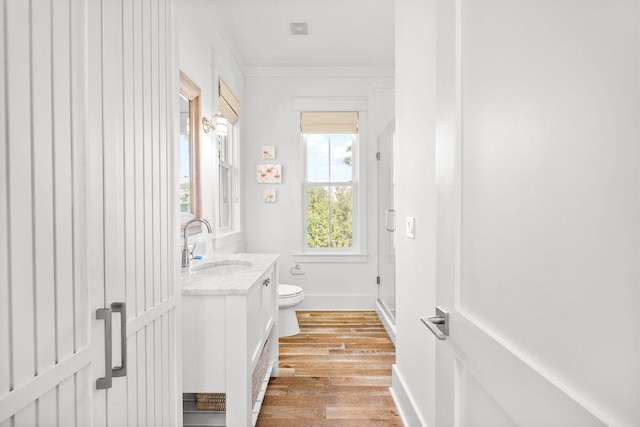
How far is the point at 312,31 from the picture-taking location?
3105 mm

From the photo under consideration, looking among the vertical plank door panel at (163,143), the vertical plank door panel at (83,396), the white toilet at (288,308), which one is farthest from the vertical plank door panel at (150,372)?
the white toilet at (288,308)

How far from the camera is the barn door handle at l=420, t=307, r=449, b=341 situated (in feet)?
2.84

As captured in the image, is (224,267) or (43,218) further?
(224,267)

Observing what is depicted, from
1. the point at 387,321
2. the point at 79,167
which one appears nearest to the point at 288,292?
the point at 387,321

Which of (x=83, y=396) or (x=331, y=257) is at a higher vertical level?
(x=83, y=396)

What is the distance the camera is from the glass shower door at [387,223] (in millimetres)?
3174

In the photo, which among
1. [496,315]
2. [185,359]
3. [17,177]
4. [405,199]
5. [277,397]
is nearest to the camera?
[17,177]

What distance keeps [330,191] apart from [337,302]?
125 cm

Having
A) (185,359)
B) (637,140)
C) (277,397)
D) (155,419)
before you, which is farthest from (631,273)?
(277,397)

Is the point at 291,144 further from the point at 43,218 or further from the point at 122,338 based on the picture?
the point at 43,218

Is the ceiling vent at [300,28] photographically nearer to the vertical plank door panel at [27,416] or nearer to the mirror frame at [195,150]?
the mirror frame at [195,150]

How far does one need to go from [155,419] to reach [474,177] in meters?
1.09

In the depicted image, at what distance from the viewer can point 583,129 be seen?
1.53ft

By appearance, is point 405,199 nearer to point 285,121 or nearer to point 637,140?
point 637,140
